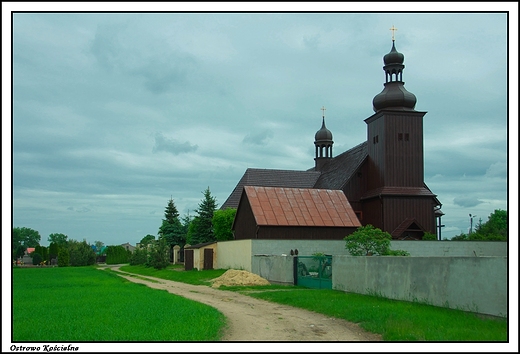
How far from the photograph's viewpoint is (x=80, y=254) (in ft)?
218

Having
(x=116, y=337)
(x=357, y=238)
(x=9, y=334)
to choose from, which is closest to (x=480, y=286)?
(x=116, y=337)

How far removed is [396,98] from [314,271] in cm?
2311

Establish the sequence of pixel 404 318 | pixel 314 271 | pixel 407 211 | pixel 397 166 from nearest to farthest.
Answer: pixel 404 318 → pixel 314 271 → pixel 407 211 → pixel 397 166

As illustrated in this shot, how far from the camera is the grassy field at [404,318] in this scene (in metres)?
10.9

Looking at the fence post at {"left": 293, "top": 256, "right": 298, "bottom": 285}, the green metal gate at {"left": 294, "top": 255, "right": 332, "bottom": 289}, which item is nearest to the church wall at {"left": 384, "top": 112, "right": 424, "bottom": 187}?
the fence post at {"left": 293, "top": 256, "right": 298, "bottom": 285}

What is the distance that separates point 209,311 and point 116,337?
4.88 meters

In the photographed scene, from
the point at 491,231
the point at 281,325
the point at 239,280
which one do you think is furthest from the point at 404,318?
the point at 491,231

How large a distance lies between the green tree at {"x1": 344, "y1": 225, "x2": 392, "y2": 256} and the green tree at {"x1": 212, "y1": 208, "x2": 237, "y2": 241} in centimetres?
1599

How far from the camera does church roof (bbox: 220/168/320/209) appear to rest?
55625 millimetres

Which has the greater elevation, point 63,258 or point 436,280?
point 436,280

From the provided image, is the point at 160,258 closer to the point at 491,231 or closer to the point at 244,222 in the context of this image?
the point at 244,222

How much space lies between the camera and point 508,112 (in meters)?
10.9

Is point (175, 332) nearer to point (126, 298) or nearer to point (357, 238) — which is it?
point (126, 298)

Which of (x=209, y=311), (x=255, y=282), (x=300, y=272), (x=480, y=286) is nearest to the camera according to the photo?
(x=480, y=286)
